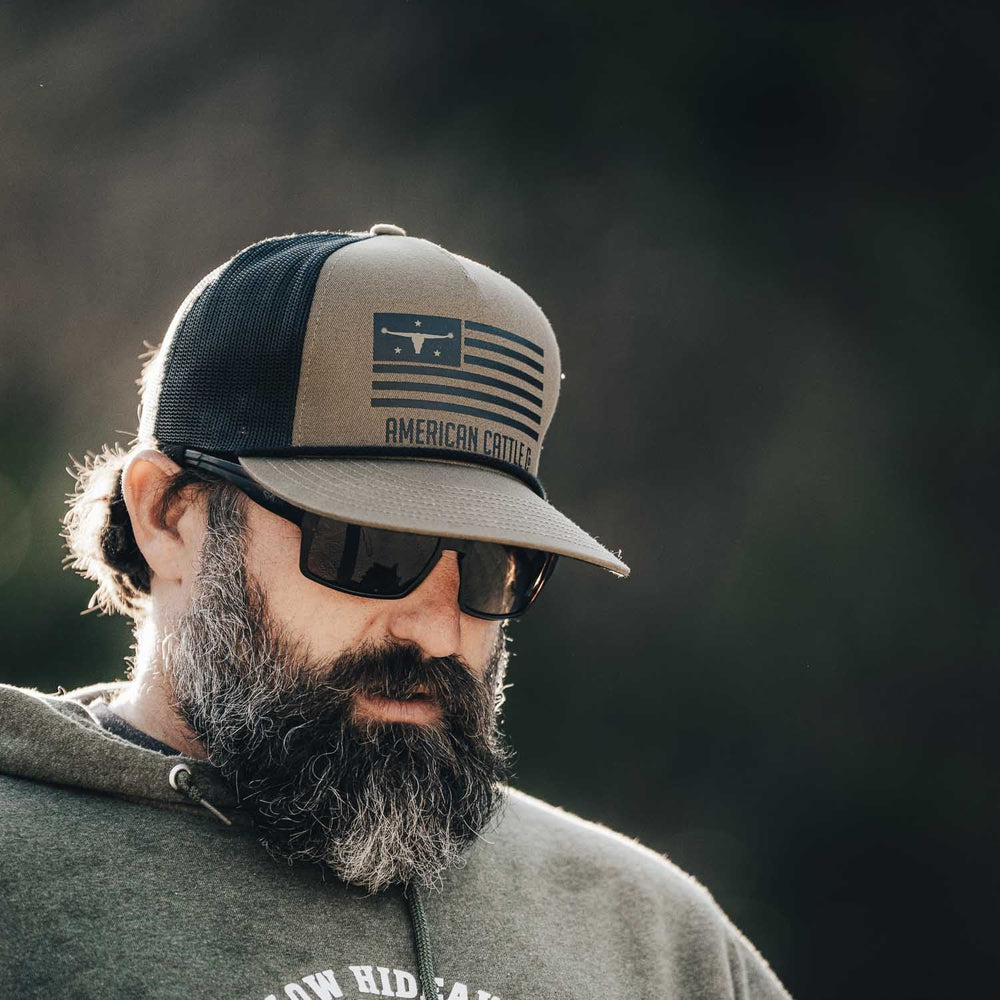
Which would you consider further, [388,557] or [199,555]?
[199,555]

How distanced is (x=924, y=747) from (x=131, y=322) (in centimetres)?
364

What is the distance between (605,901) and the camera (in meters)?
1.82

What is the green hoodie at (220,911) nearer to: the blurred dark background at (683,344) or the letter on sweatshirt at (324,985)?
the letter on sweatshirt at (324,985)

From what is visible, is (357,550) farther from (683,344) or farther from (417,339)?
(683,344)

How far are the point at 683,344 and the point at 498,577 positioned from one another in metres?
3.90

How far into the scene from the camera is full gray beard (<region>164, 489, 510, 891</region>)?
1.55 metres

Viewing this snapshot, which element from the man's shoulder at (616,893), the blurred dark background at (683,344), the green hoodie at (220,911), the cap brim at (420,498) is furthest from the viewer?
the blurred dark background at (683,344)

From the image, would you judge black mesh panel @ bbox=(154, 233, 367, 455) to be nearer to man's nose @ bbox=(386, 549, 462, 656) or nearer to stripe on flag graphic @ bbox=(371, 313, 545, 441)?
→ stripe on flag graphic @ bbox=(371, 313, 545, 441)

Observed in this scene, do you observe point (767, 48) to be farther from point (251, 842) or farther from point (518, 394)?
point (251, 842)

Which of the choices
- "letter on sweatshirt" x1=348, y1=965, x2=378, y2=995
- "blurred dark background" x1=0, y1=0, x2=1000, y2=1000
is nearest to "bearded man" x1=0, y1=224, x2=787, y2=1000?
"letter on sweatshirt" x1=348, y1=965, x2=378, y2=995

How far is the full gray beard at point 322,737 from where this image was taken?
155cm

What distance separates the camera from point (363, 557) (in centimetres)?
155

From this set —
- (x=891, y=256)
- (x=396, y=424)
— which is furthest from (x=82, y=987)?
(x=891, y=256)

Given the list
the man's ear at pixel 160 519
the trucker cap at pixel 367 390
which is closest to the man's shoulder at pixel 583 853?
the trucker cap at pixel 367 390
